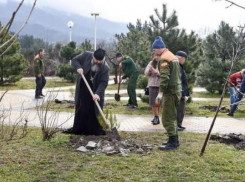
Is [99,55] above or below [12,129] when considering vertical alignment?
above

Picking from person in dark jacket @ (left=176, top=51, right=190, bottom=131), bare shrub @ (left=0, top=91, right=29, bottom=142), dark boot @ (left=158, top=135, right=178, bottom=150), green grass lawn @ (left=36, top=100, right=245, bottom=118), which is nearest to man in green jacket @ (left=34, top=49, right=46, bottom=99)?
green grass lawn @ (left=36, top=100, right=245, bottom=118)

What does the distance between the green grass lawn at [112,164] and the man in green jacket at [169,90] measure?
1.05ft

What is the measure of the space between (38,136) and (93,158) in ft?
5.71

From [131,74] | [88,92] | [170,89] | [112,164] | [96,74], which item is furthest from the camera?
[131,74]

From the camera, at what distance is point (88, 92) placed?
6.47m

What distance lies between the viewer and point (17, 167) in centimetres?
474

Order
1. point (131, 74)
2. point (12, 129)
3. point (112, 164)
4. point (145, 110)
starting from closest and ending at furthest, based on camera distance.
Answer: point (112, 164) < point (12, 129) < point (145, 110) < point (131, 74)

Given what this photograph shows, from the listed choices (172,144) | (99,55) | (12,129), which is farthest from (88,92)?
(172,144)

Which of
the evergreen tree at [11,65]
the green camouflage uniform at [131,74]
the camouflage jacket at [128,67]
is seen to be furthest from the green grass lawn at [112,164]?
the evergreen tree at [11,65]

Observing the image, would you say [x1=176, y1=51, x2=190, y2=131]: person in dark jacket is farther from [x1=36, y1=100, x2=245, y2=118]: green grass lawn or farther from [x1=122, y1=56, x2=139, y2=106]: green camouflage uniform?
[x1=122, y1=56, x2=139, y2=106]: green camouflage uniform

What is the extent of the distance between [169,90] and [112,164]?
160 cm

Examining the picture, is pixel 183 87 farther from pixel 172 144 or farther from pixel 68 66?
pixel 68 66

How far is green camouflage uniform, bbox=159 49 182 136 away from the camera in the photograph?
5.68 metres

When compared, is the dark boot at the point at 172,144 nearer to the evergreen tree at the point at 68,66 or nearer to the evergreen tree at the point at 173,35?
the evergreen tree at the point at 173,35
